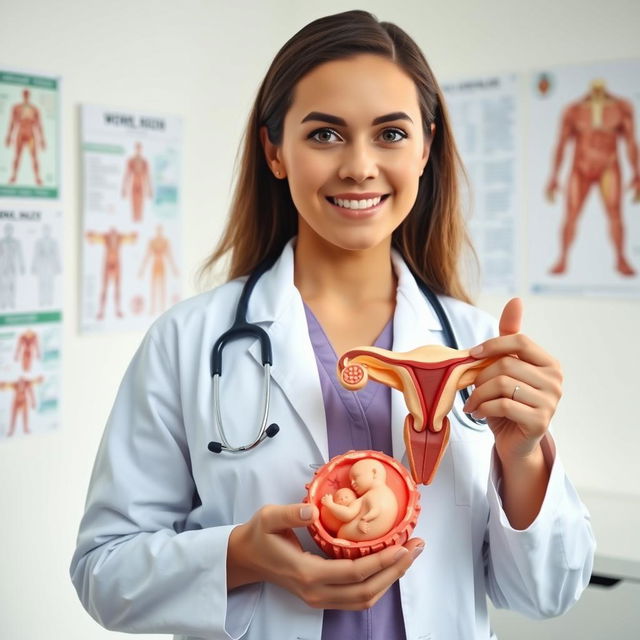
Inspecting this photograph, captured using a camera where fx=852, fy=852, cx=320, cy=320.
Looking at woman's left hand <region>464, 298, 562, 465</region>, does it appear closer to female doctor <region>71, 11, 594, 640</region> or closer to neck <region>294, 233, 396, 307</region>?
female doctor <region>71, 11, 594, 640</region>

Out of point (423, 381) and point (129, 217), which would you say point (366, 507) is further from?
point (129, 217)

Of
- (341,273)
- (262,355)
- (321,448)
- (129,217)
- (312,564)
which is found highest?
(129,217)

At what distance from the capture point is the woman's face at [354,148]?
1095 millimetres

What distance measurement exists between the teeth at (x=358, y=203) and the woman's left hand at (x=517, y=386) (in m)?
0.23

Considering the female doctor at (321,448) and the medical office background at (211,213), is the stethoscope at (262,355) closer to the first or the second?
the female doctor at (321,448)

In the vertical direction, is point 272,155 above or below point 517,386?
above

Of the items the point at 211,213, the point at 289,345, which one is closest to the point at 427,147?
the point at 289,345

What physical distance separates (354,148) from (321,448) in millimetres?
387

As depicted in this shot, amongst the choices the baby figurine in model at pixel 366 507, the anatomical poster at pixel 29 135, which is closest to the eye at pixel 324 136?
the baby figurine in model at pixel 366 507

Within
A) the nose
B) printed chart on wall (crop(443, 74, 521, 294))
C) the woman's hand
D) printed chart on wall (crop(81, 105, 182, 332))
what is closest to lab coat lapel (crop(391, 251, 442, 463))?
the woman's hand

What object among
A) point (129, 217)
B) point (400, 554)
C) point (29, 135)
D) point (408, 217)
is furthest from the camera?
point (129, 217)

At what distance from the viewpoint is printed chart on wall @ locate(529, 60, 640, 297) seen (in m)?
2.47

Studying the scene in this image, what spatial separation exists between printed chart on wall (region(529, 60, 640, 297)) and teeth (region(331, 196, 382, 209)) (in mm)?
1606

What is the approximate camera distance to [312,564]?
38.2 inches
